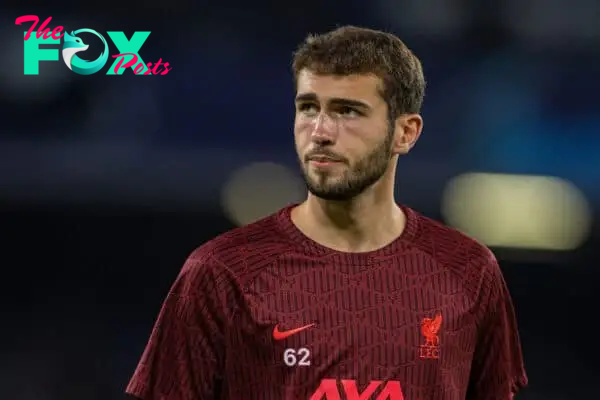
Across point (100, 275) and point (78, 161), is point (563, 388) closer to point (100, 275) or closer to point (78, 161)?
point (100, 275)

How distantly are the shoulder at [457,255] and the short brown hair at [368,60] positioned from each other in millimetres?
200

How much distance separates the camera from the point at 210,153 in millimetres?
2111

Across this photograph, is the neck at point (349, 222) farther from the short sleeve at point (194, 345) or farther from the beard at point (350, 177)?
the short sleeve at point (194, 345)

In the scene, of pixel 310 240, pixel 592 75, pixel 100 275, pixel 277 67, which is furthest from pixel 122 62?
pixel 592 75

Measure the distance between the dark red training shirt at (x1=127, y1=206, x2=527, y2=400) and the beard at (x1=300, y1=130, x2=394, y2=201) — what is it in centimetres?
10

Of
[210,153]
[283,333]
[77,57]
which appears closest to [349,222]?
[283,333]

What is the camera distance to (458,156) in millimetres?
2117

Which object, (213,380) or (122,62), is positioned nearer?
(213,380)

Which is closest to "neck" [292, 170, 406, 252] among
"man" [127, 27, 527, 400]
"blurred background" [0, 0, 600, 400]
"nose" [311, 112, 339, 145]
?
"man" [127, 27, 527, 400]

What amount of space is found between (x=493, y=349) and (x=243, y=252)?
1.40 feet

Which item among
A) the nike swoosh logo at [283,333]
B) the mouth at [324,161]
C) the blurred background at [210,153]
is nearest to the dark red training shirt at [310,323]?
the nike swoosh logo at [283,333]

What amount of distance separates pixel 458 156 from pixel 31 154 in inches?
39.2

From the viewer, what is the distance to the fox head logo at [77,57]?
6.82ft

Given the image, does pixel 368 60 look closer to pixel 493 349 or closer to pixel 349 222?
pixel 349 222
